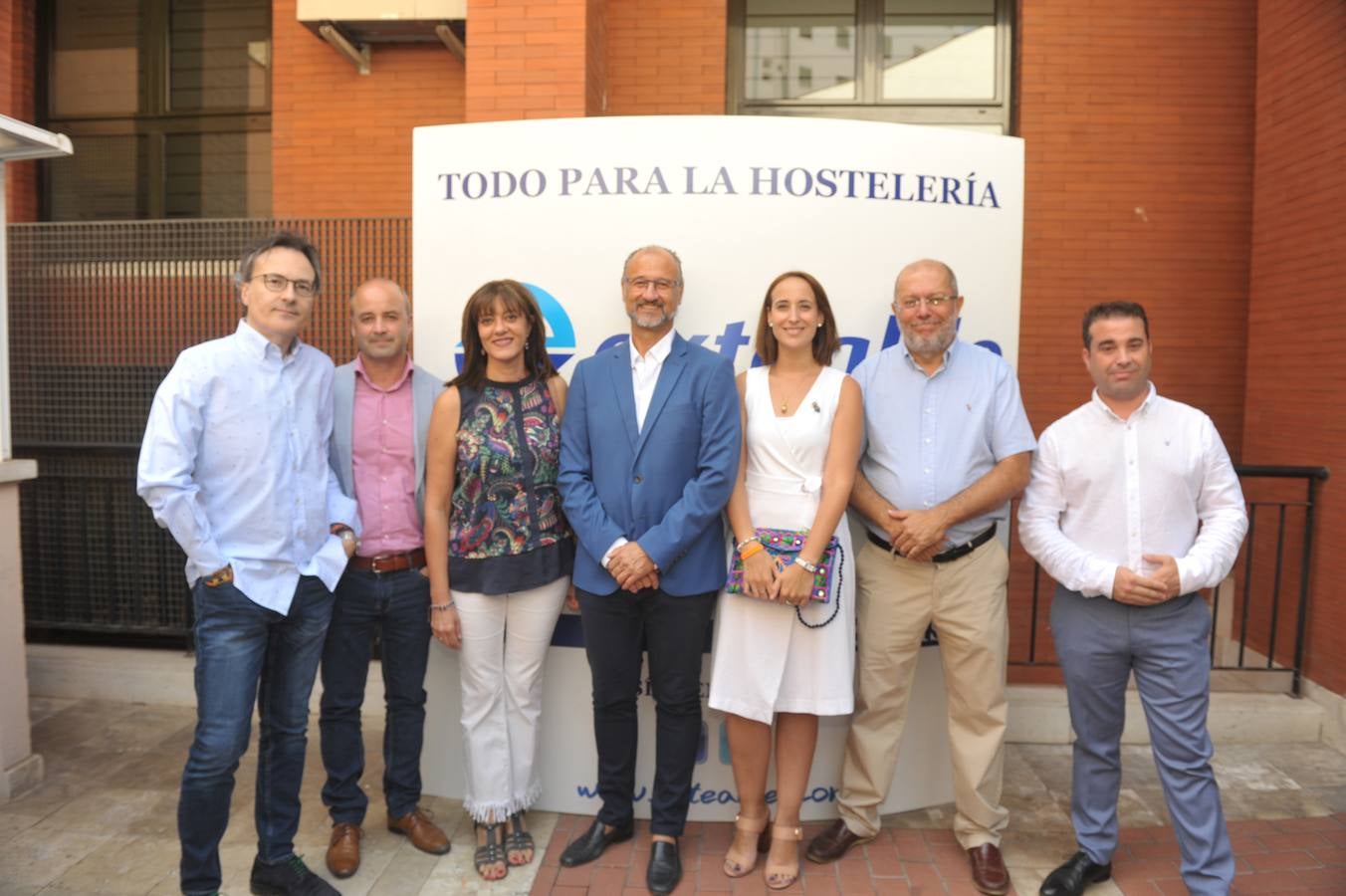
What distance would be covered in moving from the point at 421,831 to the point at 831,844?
57.7 inches

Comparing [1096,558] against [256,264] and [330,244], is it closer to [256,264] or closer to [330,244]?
[256,264]

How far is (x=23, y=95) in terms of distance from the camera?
6746 millimetres

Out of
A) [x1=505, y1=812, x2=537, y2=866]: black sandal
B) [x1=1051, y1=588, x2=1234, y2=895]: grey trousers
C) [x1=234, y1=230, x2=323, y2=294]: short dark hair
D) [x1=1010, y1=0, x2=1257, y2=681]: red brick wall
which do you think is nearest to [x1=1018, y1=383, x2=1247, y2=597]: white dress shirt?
[x1=1051, y1=588, x2=1234, y2=895]: grey trousers

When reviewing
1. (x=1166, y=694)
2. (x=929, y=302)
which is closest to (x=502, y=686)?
(x=929, y=302)

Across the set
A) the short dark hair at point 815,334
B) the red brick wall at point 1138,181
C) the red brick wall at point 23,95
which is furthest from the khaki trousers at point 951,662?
the red brick wall at point 23,95

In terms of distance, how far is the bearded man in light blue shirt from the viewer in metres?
2.55

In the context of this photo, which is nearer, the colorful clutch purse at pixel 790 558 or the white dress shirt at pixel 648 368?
the colorful clutch purse at pixel 790 558

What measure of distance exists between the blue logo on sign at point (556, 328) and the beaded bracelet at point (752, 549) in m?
1.01

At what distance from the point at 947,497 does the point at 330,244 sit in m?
3.58

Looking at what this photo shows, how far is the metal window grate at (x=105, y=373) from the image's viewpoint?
5027 millimetres

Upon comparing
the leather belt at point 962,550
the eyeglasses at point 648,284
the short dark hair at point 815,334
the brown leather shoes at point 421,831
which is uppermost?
the eyeglasses at point 648,284

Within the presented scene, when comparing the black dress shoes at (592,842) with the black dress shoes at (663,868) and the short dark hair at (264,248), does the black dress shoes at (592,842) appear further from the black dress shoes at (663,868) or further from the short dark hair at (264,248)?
the short dark hair at (264,248)

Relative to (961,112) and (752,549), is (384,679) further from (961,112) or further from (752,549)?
(961,112)

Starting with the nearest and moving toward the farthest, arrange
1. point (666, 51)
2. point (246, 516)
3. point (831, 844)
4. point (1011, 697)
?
point (246, 516)
point (831, 844)
point (1011, 697)
point (666, 51)
